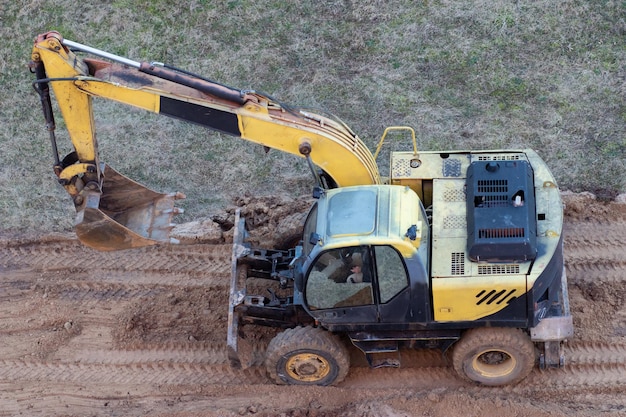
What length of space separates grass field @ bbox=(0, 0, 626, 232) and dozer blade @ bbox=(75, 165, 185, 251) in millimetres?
1190

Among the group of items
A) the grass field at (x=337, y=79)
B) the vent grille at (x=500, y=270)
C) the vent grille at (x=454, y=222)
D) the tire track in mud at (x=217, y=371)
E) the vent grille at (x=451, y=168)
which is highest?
the grass field at (x=337, y=79)

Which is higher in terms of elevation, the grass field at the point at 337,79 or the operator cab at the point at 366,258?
the grass field at the point at 337,79

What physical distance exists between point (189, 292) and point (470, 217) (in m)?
3.46

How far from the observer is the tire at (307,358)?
25.5 ft

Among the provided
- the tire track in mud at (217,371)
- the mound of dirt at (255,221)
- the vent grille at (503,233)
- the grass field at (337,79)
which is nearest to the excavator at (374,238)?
the vent grille at (503,233)

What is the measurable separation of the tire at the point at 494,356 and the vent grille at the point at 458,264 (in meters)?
0.73

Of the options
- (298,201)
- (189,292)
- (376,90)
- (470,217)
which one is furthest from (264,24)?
(470,217)

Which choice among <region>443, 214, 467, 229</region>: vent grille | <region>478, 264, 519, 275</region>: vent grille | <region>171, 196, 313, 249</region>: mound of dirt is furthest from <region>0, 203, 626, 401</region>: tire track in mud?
<region>443, 214, 467, 229</region>: vent grille

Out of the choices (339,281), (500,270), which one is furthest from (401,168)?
(500,270)

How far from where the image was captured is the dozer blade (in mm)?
8203

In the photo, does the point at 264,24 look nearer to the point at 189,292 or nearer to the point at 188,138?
the point at 188,138

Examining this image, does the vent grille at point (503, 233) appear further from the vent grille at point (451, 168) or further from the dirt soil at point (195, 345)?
the dirt soil at point (195, 345)

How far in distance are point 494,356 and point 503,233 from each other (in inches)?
52.4

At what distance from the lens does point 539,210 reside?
7621mm
